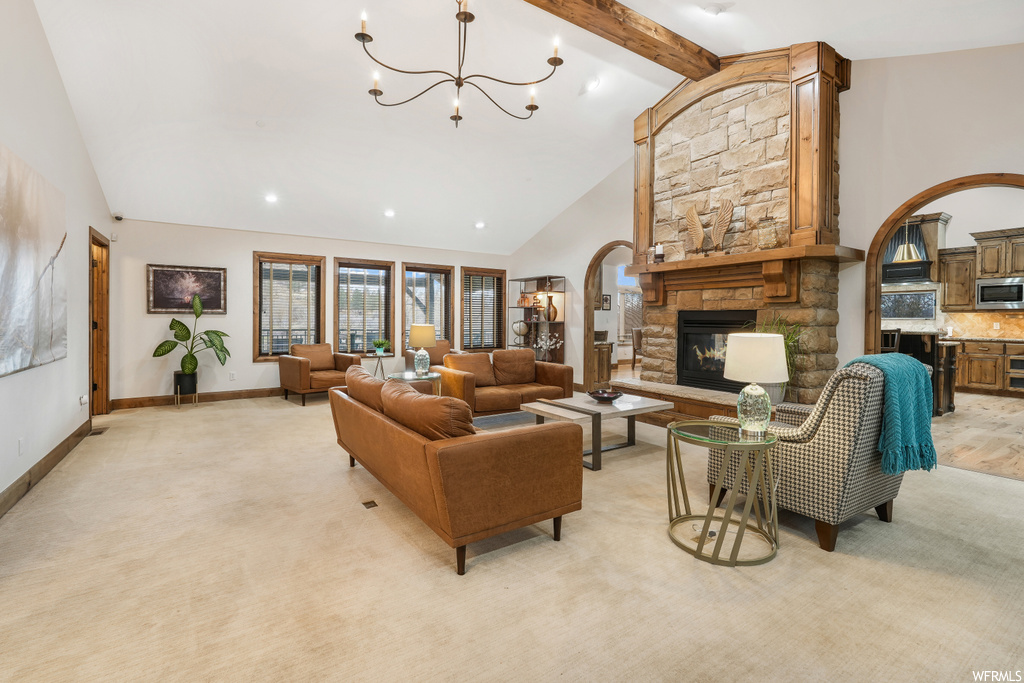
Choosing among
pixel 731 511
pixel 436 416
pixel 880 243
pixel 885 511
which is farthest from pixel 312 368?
pixel 880 243

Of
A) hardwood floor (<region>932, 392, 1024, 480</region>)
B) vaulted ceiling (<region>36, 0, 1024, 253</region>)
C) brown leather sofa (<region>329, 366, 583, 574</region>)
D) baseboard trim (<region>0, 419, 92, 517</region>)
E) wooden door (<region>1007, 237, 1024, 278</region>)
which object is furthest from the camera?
wooden door (<region>1007, 237, 1024, 278</region>)

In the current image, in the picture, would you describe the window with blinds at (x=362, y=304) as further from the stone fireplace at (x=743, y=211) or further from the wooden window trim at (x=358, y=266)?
the stone fireplace at (x=743, y=211)

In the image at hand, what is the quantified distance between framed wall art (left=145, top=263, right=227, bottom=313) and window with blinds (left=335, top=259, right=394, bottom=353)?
5.37 ft

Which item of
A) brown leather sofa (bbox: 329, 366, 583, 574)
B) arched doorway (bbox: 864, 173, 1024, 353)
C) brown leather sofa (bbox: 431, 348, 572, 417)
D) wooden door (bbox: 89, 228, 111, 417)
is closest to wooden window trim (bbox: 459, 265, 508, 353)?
brown leather sofa (bbox: 431, 348, 572, 417)

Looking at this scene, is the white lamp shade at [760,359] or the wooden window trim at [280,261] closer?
the white lamp shade at [760,359]

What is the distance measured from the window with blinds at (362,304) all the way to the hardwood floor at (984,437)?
285 inches

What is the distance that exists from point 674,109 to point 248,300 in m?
6.24

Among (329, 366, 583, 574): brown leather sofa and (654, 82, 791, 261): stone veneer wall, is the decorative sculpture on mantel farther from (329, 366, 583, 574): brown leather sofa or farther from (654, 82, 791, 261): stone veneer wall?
(329, 366, 583, 574): brown leather sofa

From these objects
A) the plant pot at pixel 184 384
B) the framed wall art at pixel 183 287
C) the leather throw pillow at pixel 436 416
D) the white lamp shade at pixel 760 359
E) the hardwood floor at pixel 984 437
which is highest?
the framed wall art at pixel 183 287

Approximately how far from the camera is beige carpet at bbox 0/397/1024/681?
5.39ft

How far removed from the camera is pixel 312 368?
689 centimetres

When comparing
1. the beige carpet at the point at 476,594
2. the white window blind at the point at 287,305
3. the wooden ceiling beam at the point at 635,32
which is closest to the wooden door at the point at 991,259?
the wooden ceiling beam at the point at 635,32

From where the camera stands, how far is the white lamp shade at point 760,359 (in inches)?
92.9

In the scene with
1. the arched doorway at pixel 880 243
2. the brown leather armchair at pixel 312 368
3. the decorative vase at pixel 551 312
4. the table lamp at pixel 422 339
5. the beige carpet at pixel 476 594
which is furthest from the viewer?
the decorative vase at pixel 551 312
